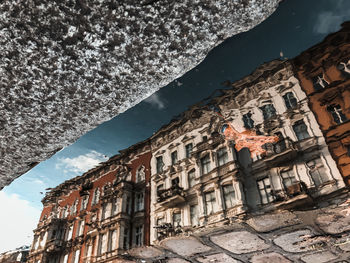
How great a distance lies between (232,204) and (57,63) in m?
16.1

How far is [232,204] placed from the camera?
1589 centimetres

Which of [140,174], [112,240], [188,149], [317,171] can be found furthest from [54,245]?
[317,171]

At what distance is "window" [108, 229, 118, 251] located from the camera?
20644mm

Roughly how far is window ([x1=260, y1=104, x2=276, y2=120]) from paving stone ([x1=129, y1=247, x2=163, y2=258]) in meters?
11.4

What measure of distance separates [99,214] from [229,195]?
13862 millimetres

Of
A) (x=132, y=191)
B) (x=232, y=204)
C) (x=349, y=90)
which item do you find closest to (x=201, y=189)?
(x=232, y=204)

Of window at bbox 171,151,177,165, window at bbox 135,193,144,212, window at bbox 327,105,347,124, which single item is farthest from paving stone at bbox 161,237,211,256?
window at bbox 327,105,347,124

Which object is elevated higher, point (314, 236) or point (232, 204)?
point (232, 204)

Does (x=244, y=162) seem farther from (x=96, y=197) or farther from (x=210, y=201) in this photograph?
(x=96, y=197)

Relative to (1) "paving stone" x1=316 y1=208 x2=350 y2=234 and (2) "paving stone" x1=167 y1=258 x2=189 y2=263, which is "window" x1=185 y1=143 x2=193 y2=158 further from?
(1) "paving stone" x1=316 y1=208 x2=350 y2=234

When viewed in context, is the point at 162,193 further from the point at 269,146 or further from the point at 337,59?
the point at 337,59

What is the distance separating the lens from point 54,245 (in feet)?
85.0

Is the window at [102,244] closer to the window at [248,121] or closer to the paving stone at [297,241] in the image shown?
the paving stone at [297,241]

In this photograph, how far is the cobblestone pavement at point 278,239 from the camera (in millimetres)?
10484
